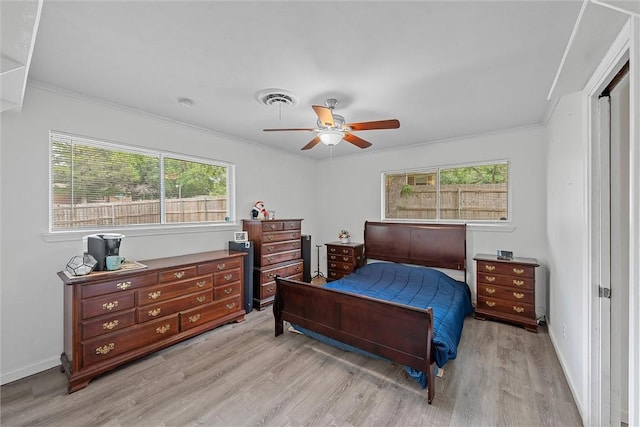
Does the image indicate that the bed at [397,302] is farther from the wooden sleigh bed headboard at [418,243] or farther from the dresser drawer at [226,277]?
the dresser drawer at [226,277]

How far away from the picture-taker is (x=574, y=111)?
218cm

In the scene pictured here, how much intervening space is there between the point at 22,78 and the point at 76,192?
1.23 m

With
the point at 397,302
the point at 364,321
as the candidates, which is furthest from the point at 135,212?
the point at 397,302

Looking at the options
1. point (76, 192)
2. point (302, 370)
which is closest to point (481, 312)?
point (302, 370)

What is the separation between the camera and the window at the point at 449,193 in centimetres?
396

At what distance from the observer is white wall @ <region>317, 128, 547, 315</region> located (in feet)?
11.7

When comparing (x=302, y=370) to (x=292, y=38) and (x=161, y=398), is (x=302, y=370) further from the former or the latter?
(x=292, y=38)

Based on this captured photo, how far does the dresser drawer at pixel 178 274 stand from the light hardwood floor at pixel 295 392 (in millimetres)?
743

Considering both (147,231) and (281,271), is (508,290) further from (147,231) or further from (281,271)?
(147,231)

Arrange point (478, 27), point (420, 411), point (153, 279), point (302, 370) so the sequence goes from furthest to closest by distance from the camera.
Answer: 1. point (153, 279)
2. point (302, 370)
3. point (420, 411)
4. point (478, 27)

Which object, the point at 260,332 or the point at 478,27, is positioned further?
the point at 260,332

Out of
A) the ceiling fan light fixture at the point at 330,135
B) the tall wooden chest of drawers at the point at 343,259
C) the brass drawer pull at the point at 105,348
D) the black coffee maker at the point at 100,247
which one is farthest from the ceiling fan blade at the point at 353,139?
the brass drawer pull at the point at 105,348

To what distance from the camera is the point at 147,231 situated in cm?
315

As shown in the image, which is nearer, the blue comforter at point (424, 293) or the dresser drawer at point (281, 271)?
the blue comforter at point (424, 293)
